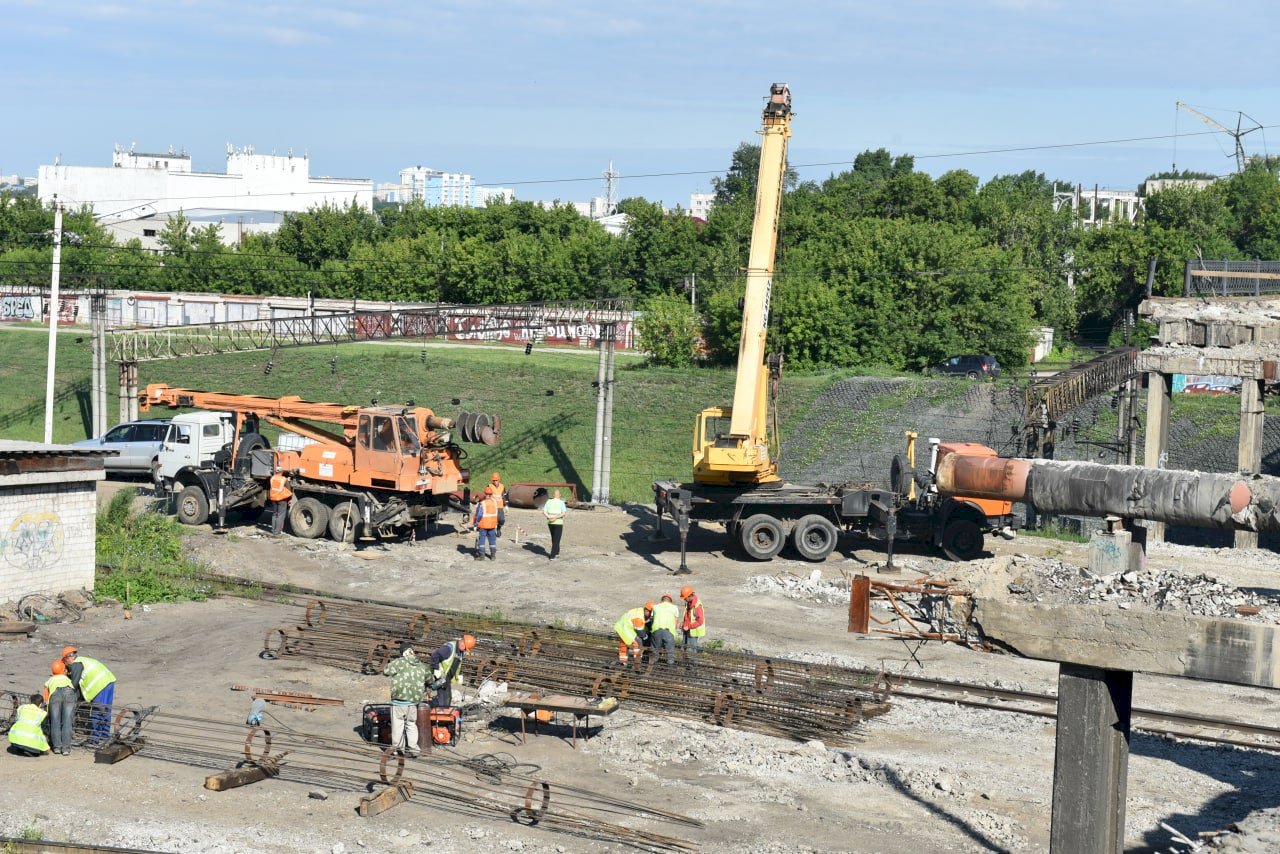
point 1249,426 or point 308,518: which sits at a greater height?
point 1249,426

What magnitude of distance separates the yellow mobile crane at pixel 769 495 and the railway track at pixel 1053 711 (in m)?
7.98

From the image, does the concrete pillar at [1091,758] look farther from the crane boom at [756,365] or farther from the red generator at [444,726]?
the crane boom at [756,365]

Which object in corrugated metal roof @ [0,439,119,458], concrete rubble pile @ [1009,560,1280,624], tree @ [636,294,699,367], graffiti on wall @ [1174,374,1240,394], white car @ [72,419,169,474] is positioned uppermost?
tree @ [636,294,699,367]

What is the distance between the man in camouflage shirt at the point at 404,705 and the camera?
14664 mm

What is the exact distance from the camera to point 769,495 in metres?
26.3

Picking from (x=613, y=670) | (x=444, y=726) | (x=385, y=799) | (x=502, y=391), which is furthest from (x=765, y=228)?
(x=385, y=799)

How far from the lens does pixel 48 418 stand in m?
35.0

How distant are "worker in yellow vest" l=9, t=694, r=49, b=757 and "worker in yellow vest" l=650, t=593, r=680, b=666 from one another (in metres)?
7.32

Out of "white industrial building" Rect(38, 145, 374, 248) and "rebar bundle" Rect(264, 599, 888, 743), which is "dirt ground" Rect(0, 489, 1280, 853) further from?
"white industrial building" Rect(38, 145, 374, 248)

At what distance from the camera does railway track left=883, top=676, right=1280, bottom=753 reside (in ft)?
52.1

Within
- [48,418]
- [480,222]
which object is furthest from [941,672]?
[480,222]

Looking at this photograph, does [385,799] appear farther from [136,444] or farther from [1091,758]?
[136,444]

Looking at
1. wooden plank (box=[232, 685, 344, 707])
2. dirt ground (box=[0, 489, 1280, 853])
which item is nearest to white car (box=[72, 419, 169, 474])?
dirt ground (box=[0, 489, 1280, 853])

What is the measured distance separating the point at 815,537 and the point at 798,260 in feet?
77.4
